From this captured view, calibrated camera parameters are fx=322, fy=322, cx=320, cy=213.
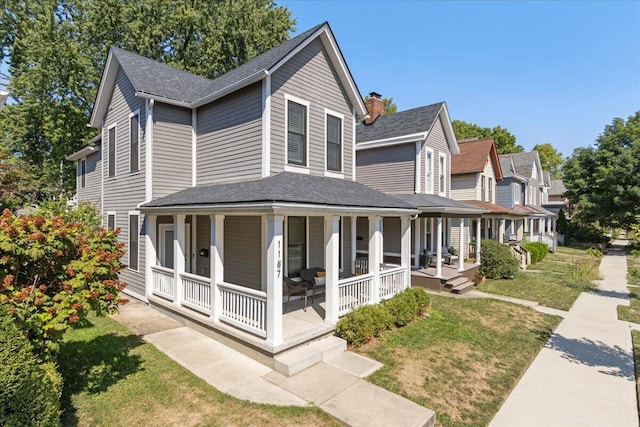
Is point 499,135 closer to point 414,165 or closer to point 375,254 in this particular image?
point 414,165

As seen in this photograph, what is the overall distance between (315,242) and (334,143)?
363 centimetres

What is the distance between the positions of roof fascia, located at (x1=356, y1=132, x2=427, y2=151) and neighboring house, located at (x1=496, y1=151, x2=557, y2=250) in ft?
51.2

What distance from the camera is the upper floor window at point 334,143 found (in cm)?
1142

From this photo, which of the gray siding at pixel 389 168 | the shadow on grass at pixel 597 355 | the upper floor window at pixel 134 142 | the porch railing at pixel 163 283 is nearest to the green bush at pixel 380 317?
the shadow on grass at pixel 597 355

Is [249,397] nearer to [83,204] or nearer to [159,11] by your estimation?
[83,204]

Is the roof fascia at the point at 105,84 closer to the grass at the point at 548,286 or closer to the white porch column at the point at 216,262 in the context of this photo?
the white porch column at the point at 216,262

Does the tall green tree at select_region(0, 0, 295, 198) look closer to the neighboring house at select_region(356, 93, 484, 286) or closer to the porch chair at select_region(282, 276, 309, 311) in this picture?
the neighboring house at select_region(356, 93, 484, 286)

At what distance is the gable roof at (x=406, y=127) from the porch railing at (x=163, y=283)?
39.2 feet

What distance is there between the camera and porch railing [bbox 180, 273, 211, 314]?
28.8ft

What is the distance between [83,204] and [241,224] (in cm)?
720

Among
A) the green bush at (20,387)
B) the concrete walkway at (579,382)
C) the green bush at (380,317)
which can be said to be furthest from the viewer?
the green bush at (380,317)

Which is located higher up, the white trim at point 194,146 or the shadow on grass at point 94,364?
the white trim at point 194,146

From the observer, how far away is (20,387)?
373cm

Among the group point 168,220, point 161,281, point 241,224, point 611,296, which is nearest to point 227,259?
point 241,224
